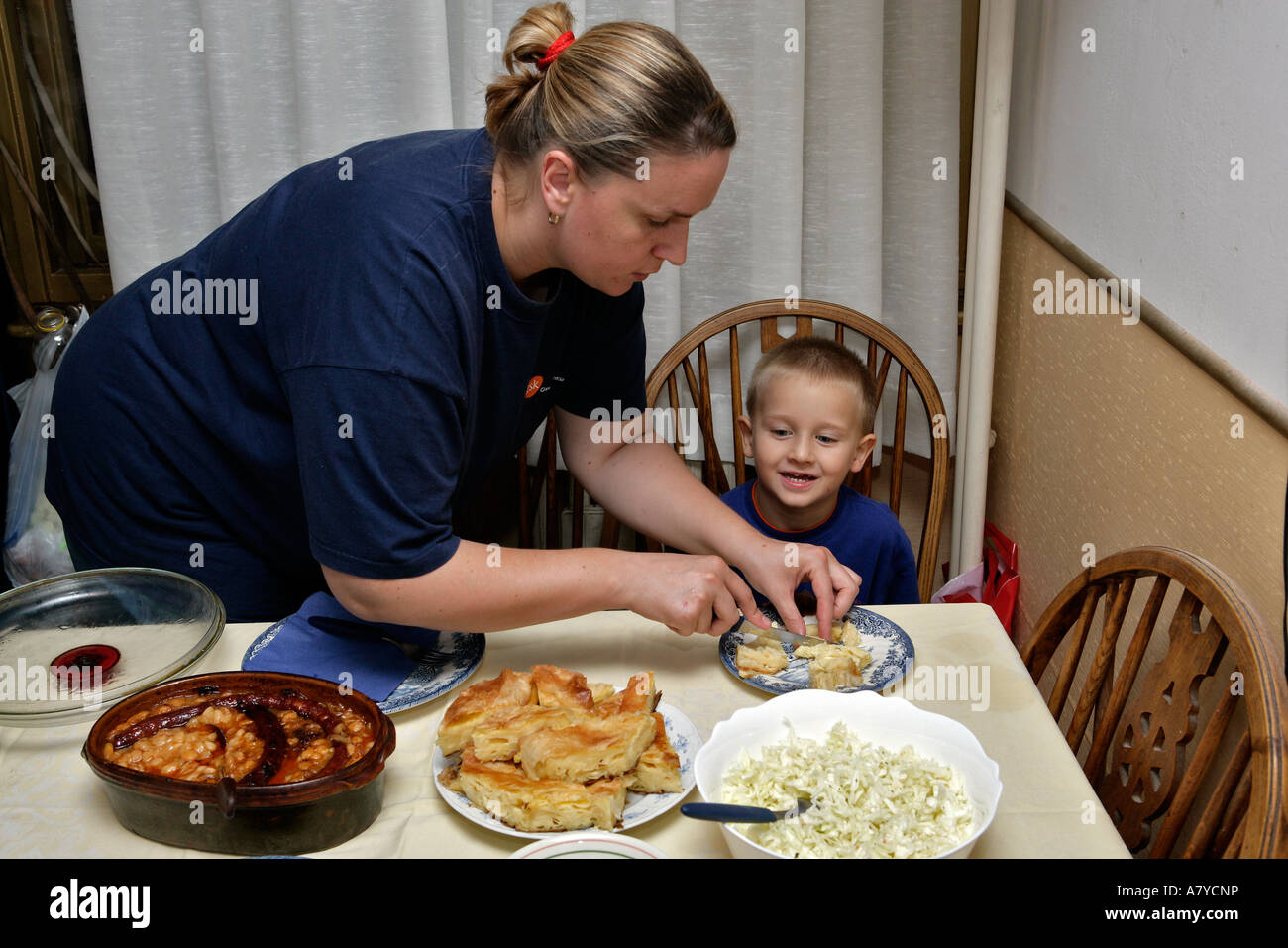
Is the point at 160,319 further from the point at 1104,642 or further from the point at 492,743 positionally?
the point at 1104,642

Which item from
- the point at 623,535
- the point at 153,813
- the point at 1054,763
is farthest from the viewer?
the point at 623,535

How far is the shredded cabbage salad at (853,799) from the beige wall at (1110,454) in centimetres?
52

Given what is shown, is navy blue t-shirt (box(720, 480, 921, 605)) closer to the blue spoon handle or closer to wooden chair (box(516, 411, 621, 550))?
wooden chair (box(516, 411, 621, 550))

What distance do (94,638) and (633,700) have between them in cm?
67

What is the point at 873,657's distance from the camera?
134 cm

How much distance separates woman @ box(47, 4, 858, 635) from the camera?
118cm

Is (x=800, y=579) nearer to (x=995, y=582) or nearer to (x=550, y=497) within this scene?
(x=550, y=497)

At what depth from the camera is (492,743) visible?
3.58 feet

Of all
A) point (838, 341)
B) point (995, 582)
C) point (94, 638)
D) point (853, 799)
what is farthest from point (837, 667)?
point (995, 582)

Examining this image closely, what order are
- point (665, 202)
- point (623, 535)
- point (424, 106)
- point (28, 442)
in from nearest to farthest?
point (665, 202), point (424, 106), point (28, 442), point (623, 535)

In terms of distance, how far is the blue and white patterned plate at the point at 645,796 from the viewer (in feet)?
3.39

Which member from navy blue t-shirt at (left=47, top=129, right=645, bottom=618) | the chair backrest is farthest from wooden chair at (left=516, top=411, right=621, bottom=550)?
navy blue t-shirt at (left=47, top=129, right=645, bottom=618)
